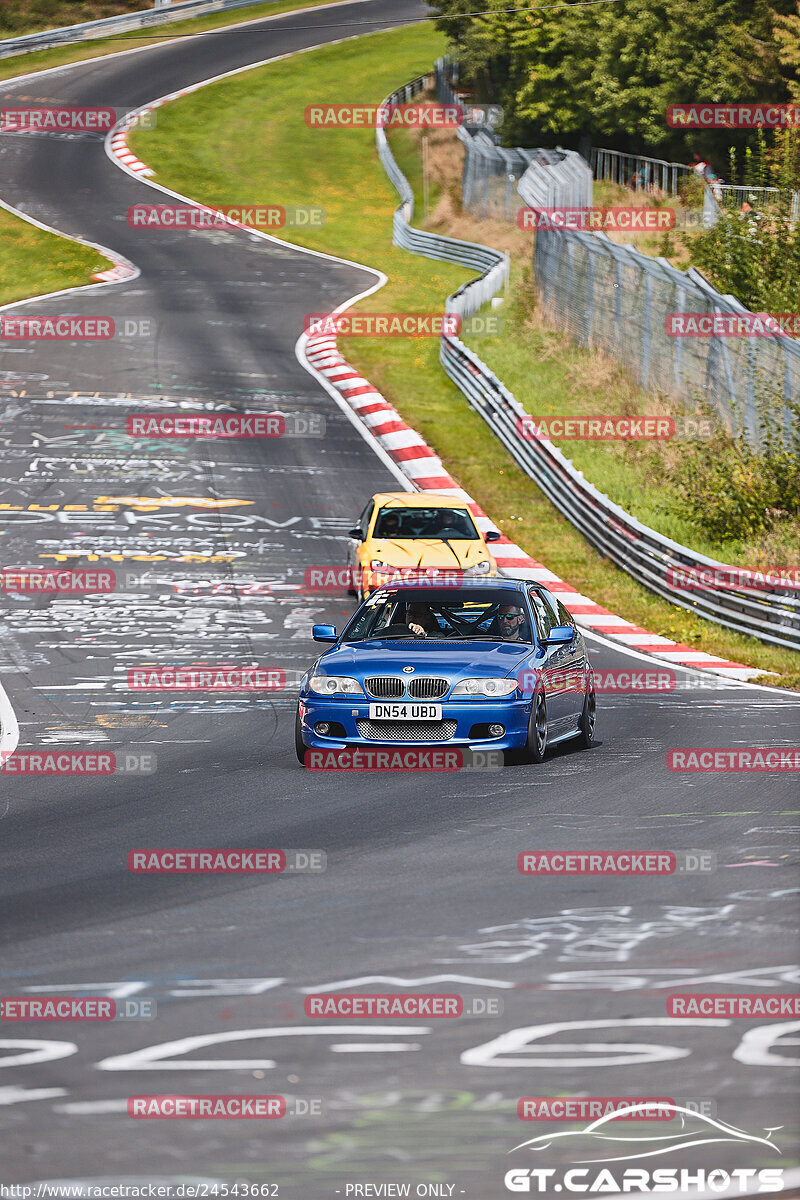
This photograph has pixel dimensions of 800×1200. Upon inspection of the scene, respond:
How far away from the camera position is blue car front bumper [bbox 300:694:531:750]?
472 inches

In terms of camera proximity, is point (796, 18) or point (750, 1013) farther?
point (796, 18)

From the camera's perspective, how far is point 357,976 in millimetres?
7203

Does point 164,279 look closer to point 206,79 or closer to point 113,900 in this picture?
point 206,79

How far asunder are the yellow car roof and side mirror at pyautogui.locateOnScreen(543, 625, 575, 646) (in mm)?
8468

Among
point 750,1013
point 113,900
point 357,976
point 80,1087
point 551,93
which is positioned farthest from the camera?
point 551,93

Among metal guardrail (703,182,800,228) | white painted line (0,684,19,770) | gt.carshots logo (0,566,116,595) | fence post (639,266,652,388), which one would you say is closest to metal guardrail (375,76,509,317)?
metal guardrail (703,182,800,228)

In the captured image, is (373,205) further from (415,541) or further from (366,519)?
(415,541)

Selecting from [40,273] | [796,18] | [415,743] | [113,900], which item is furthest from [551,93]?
[113,900]

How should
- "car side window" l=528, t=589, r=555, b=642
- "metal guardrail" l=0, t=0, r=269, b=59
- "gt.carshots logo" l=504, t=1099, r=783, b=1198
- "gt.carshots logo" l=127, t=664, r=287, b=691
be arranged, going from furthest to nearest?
"metal guardrail" l=0, t=0, r=269, b=59
"gt.carshots logo" l=127, t=664, r=287, b=691
"car side window" l=528, t=589, r=555, b=642
"gt.carshots logo" l=504, t=1099, r=783, b=1198

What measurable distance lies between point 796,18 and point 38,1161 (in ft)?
133

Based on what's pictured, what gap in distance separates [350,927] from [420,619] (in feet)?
18.3

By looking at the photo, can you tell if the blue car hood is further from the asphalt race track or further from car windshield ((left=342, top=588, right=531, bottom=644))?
the asphalt race track

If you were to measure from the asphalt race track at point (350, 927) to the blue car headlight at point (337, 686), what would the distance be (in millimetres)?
596

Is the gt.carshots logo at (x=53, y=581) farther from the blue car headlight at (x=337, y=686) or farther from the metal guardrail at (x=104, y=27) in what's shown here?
the metal guardrail at (x=104, y=27)
